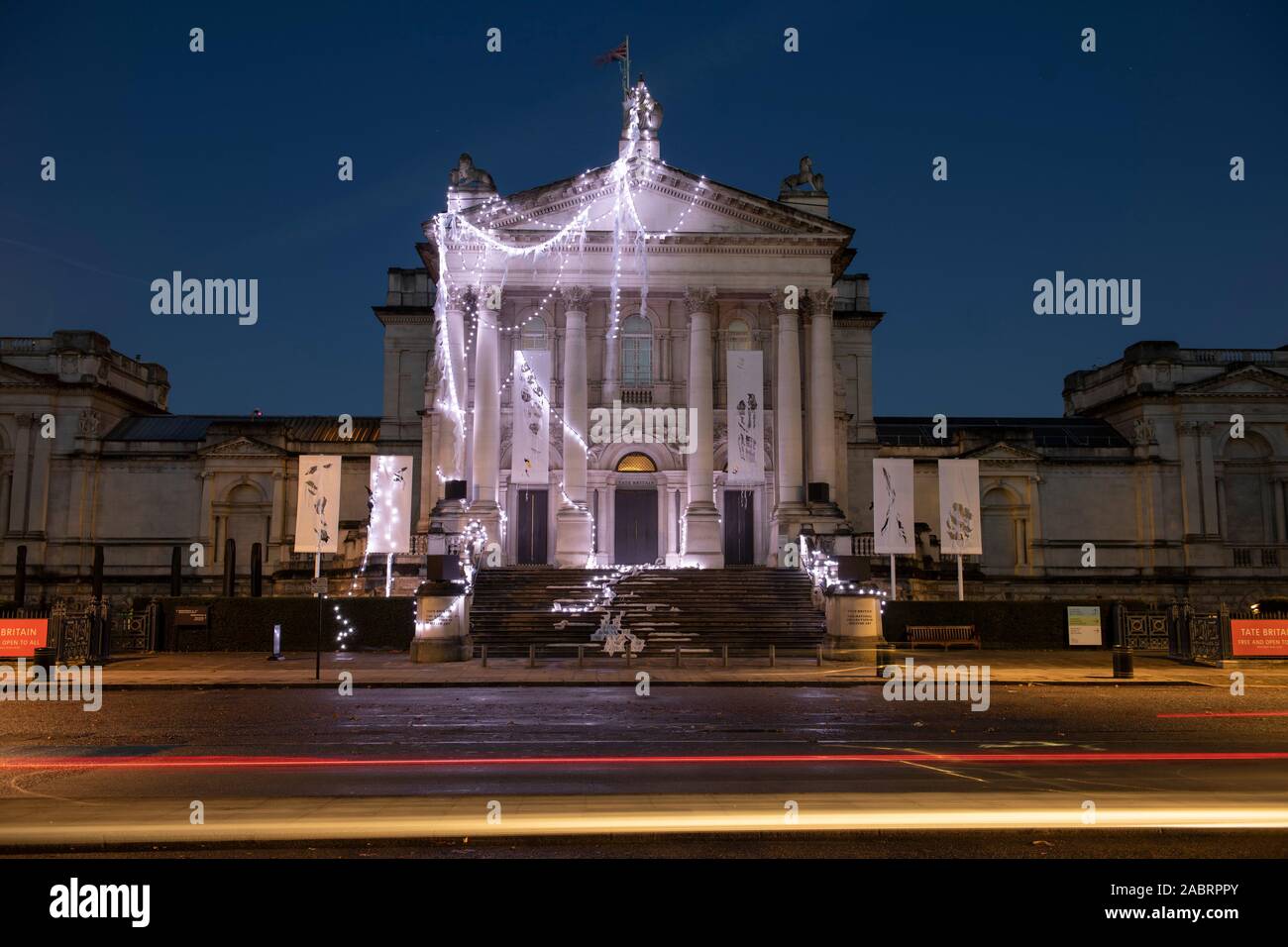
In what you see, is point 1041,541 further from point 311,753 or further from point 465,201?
point 311,753

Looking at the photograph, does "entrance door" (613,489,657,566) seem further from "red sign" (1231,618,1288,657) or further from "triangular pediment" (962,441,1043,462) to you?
"red sign" (1231,618,1288,657)

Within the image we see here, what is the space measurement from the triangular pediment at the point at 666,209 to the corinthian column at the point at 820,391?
291cm

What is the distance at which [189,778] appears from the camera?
36.0 feet

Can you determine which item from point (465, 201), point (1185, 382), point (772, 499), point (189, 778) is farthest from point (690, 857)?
point (1185, 382)

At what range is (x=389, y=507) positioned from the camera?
36.2 m

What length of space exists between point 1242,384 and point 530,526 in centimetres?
3686

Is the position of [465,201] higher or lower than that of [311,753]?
higher

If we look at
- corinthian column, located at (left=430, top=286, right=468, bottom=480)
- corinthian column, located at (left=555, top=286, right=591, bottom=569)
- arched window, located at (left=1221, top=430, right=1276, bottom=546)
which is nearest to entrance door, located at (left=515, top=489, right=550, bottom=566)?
corinthian column, located at (left=555, top=286, right=591, bottom=569)

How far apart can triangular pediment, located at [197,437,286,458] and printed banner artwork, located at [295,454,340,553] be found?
1589cm

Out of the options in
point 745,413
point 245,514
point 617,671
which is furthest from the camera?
point 245,514

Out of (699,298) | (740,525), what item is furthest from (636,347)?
(740,525)

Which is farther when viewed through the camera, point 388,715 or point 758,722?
point 388,715

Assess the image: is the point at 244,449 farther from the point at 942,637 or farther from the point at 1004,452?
the point at 1004,452

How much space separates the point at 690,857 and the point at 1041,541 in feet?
156
